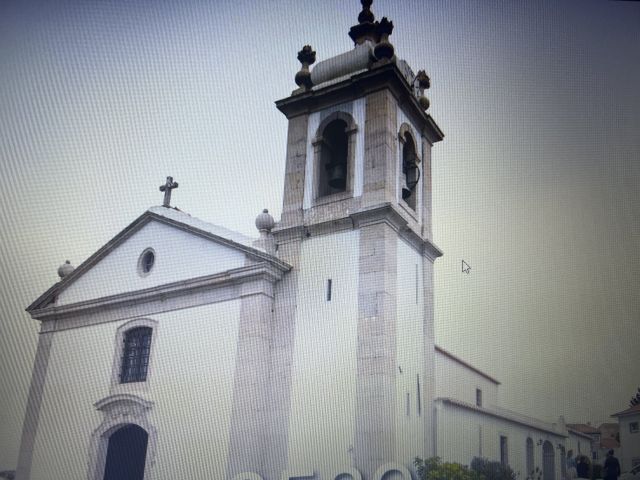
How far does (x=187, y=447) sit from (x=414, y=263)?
18.8 feet

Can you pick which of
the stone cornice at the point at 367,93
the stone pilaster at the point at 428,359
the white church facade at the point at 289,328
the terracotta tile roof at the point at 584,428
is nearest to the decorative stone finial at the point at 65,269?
the white church facade at the point at 289,328

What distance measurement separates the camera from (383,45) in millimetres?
14375

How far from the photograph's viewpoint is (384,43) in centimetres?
1442

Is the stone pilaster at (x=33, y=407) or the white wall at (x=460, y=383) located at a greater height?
the white wall at (x=460, y=383)

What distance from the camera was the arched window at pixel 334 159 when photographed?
560 inches

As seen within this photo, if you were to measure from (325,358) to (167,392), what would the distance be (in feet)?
10.9

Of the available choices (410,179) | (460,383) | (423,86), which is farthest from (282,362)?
(460,383)

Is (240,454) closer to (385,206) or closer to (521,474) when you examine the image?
(385,206)

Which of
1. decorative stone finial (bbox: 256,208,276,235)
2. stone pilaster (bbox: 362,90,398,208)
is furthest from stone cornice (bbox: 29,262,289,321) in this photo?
stone pilaster (bbox: 362,90,398,208)

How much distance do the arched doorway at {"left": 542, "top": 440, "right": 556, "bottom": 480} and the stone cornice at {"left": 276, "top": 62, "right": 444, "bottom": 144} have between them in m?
10.4

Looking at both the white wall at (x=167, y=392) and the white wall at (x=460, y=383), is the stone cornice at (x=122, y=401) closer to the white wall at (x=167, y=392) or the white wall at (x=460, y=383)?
the white wall at (x=167, y=392)

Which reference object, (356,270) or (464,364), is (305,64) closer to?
(356,270)

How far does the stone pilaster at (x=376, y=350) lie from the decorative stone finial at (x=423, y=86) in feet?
13.9

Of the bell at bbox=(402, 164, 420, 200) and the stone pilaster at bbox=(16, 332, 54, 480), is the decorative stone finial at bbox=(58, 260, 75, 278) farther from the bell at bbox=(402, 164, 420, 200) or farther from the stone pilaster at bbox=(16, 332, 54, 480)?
the bell at bbox=(402, 164, 420, 200)
